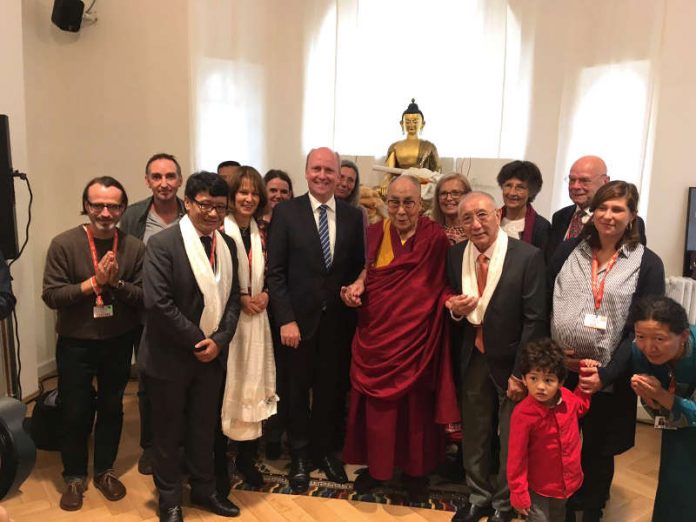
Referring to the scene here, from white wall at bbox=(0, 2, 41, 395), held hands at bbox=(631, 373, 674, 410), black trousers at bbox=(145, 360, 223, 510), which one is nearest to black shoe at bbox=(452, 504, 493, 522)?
held hands at bbox=(631, 373, 674, 410)

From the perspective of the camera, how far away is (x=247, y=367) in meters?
2.33

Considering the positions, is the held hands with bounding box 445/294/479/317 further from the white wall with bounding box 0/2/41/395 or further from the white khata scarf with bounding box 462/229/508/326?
the white wall with bounding box 0/2/41/395

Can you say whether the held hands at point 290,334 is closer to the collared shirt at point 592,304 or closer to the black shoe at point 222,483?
the black shoe at point 222,483

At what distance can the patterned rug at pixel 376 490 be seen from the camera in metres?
2.44

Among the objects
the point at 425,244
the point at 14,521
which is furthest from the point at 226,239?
the point at 14,521

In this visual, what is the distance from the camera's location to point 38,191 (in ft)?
12.1

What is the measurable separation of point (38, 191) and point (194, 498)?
2.40 metres

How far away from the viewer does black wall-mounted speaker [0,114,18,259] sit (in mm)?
2564

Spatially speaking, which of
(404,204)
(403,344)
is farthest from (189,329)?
(404,204)

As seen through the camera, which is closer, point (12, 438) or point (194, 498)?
point (12, 438)

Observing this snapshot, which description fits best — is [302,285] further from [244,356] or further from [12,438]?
[12,438]

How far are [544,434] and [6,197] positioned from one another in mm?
2464

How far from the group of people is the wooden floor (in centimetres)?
7

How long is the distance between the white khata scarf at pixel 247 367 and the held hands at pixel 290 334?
8 cm
